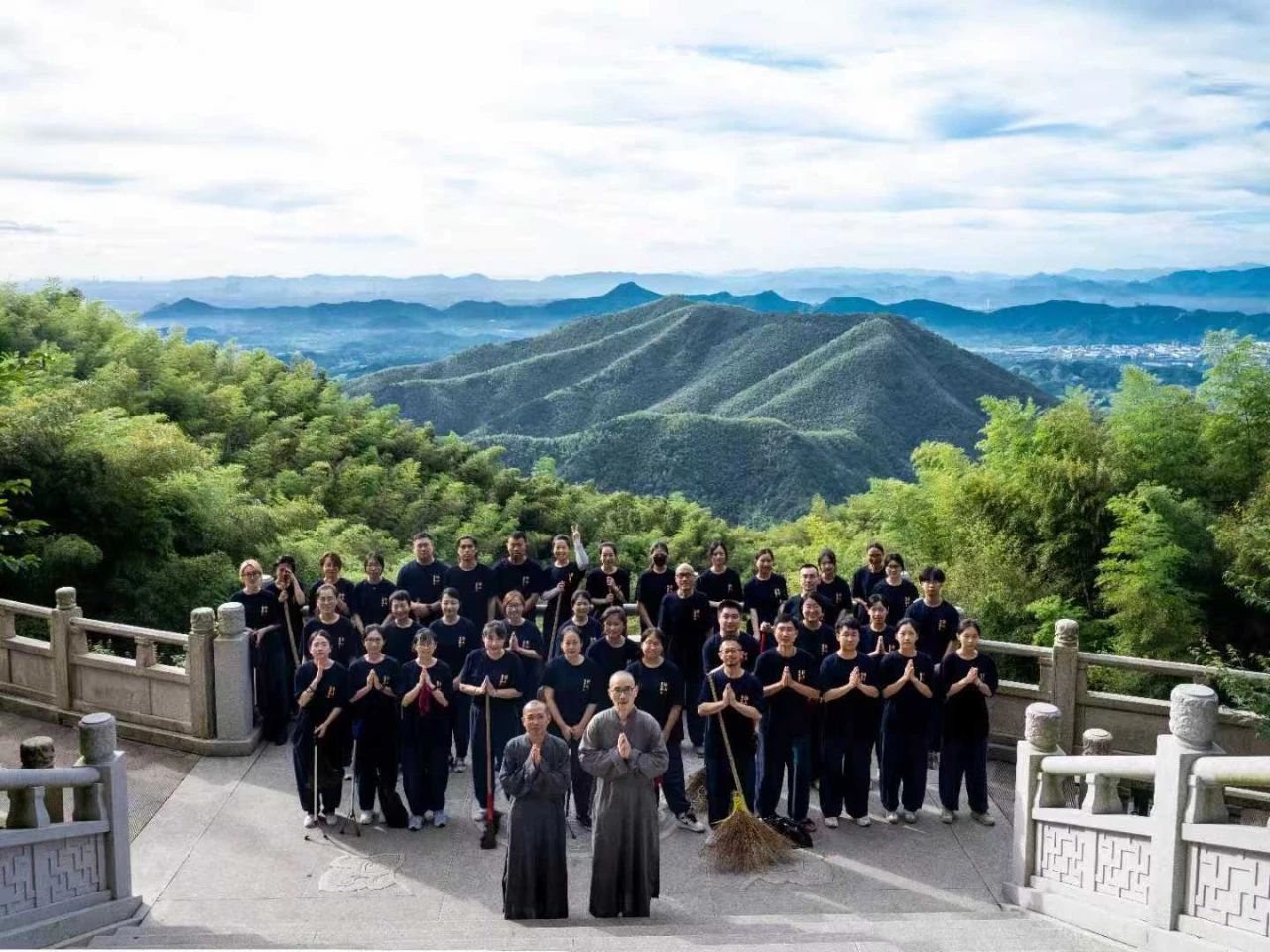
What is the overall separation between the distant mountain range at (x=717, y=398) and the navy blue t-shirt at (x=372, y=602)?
54.7 m

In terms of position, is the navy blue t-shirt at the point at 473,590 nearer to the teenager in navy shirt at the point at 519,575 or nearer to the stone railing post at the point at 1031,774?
the teenager in navy shirt at the point at 519,575

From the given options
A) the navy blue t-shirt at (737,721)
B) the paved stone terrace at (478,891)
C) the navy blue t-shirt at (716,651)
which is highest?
the navy blue t-shirt at (716,651)

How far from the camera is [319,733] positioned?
29.6 feet

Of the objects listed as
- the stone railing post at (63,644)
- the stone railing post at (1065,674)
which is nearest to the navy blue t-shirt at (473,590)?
the stone railing post at (63,644)

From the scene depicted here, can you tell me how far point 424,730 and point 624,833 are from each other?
7.45ft

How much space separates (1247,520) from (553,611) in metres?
10.7

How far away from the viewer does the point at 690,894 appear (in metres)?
8.13

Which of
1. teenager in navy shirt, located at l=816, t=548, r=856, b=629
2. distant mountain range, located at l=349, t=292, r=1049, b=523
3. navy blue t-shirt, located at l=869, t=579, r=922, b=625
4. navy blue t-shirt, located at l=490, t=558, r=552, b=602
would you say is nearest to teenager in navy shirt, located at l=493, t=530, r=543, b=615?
navy blue t-shirt, located at l=490, t=558, r=552, b=602

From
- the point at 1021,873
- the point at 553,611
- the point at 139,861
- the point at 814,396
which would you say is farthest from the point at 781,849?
the point at 814,396

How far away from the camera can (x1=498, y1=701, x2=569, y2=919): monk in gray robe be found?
7535 millimetres

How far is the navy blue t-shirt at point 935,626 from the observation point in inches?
404

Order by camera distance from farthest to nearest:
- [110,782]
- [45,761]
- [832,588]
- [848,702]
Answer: [832,588], [848,702], [110,782], [45,761]

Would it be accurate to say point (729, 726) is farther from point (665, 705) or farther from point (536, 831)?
point (536, 831)

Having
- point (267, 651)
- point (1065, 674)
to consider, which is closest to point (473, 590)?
point (267, 651)
